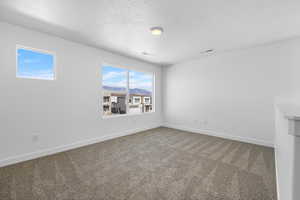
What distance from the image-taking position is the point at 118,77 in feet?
13.7

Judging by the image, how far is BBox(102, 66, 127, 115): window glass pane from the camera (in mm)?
3848

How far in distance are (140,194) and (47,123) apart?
2.42 metres

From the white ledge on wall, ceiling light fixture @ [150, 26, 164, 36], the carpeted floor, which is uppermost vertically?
ceiling light fixture @ [150, 26, 164, 36]

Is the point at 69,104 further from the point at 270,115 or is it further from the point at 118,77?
the point at 270,115

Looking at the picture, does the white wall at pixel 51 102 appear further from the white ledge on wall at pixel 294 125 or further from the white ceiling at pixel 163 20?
the white ledge on wall at pixel 294 125

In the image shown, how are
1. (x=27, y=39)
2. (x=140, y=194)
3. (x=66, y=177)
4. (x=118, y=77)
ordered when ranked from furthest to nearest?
1. (x=118, y=77)
2. (x=27, y=39)
3. (x=66, y=177)
4. (x=140, y=194)

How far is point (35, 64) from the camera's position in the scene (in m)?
2.71

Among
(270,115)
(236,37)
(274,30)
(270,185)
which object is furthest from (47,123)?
(270,115)

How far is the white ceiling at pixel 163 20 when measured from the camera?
6.00 feet

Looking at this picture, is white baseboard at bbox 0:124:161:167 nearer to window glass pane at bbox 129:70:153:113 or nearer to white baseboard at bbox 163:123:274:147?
window glass pane at bbox 129:70:153:113

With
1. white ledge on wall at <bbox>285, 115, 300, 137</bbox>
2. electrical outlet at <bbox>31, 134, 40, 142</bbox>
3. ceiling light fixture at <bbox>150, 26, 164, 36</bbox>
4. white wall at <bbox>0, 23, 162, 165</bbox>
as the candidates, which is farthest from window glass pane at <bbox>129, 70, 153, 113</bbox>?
white ledge on wall at <bbox>285, 115, 300, 137</bbox>

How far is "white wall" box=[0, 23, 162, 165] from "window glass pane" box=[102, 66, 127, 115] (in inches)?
10.7

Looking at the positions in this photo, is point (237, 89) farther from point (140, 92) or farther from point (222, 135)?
point (140, 92)

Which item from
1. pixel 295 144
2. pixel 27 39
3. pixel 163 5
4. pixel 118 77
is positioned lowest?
pixel 295 144
